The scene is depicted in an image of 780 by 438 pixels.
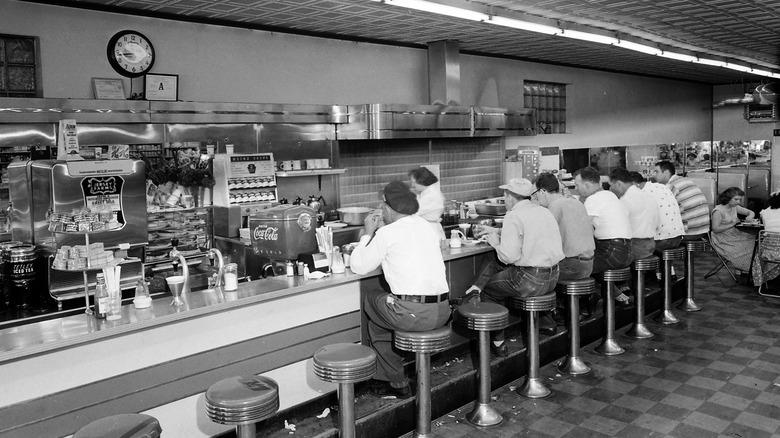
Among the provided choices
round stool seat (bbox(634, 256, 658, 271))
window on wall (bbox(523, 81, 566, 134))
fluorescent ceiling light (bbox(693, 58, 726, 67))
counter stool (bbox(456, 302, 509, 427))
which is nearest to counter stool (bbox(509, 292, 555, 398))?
counter stool (bbox(456, 302, 509, 427))

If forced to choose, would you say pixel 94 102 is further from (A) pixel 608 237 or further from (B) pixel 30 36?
(A) pixel 608 237

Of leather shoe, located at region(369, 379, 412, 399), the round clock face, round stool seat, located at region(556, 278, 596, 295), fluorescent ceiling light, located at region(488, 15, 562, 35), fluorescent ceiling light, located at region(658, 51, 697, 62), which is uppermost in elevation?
fluorescent ceiling light, located at region(658, 51, 697, 62)

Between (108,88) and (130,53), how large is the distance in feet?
1.38

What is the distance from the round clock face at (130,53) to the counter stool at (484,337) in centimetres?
402

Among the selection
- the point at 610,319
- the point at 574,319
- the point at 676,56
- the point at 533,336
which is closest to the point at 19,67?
the point at 533,336

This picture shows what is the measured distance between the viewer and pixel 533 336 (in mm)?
5367

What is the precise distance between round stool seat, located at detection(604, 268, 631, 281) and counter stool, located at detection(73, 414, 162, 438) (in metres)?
4.55

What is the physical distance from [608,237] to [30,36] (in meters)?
5.59

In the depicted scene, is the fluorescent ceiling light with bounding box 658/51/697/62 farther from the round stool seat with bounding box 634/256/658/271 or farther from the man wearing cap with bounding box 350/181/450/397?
the man wearing cap with bounding box 350/181/450/397

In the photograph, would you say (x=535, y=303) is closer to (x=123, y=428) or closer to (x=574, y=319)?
(x=574, y=319)

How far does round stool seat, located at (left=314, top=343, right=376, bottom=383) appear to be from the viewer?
3.75m

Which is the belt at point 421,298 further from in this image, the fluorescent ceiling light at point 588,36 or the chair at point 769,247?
the chair at point 769,247

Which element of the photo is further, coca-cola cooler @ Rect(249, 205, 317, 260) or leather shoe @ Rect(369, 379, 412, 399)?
leather shoe @ Rect(369, 379, 412, 399)

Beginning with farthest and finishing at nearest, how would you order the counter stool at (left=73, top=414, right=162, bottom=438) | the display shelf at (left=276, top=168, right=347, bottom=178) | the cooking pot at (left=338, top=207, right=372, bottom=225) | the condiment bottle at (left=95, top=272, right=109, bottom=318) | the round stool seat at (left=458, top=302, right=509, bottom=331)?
the cooking pot at (left=338, top=207, right=372, bottom=225)
the display shelf at (left=276, top=168, right=347, bottom=178)
the round stool seat at (left=458, top=302, right=509, bottom=331)
the condiment bottle at (left=95, top=272, right=109, bottom=318)
the counter stool at (left=73, top=414, right=162, bottom=438)
